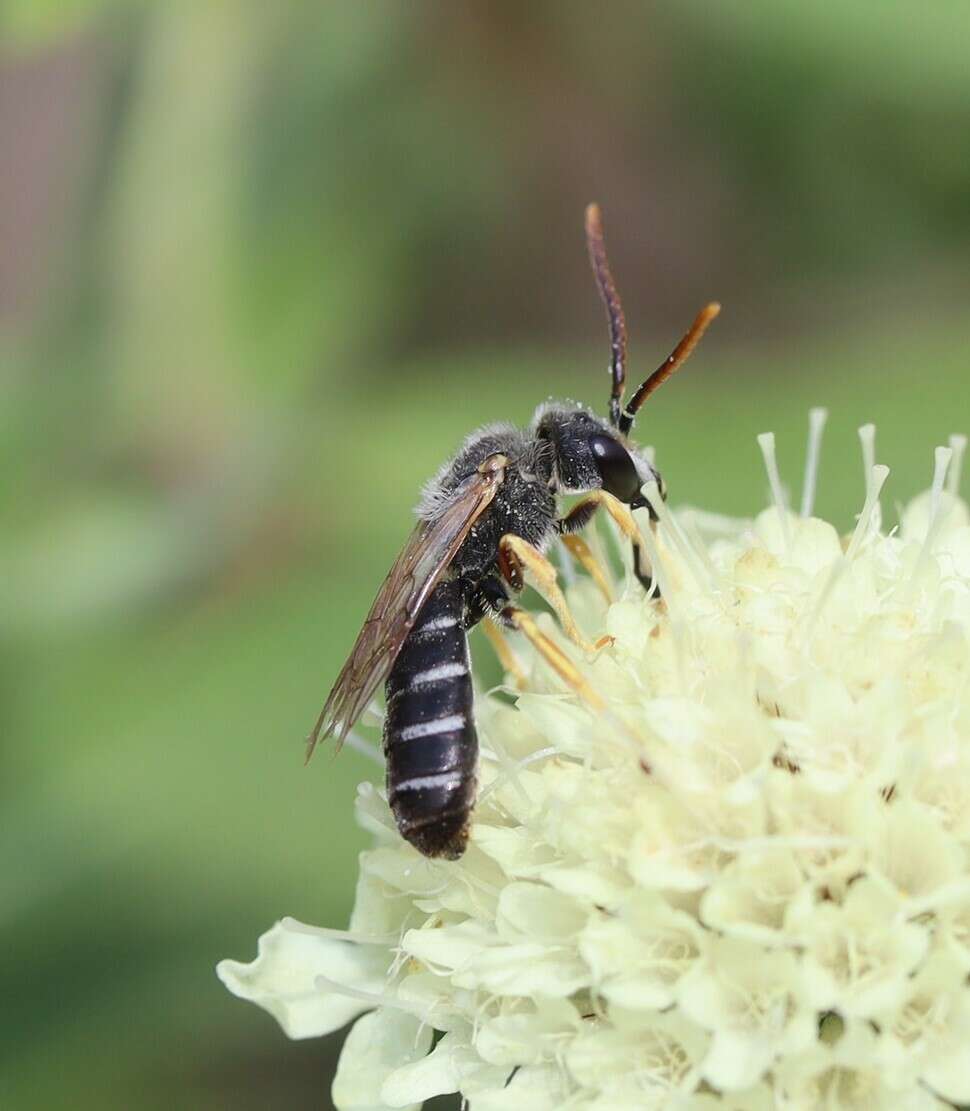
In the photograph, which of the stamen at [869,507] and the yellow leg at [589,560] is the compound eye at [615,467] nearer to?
the yellow leg at [589,560]

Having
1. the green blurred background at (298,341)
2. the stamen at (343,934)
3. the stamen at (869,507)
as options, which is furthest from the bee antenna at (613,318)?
the green blurred background at (298,341)

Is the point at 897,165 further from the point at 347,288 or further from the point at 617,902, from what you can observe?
the point at 617,902

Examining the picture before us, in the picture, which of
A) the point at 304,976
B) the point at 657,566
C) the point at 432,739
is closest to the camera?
the point at 432,739

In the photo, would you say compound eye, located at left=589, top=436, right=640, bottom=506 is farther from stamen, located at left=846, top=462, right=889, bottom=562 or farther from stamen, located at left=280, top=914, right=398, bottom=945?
stamen, located at left=280, top=914, right=398, bottom=945

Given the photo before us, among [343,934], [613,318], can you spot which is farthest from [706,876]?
[613,318]

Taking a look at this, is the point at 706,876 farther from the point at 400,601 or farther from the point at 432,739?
the point at 400,601

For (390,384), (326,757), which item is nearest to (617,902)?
(326,757)
